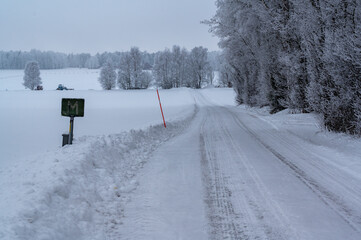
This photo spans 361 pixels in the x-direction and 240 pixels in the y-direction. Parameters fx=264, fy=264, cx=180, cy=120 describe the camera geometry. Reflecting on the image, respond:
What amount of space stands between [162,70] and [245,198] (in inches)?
3091

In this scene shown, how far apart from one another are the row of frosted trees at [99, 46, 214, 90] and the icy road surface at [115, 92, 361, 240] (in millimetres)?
68178

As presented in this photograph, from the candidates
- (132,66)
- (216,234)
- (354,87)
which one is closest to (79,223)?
(216,234)

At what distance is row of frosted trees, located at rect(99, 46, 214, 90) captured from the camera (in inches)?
2879

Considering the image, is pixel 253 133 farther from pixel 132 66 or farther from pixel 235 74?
pixel 132 66

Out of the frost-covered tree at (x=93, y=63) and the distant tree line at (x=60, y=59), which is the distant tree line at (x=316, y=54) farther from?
the frost-covered tree at (x=93, y=63)

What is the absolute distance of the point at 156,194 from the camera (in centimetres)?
492

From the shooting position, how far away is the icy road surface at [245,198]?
3592 mm

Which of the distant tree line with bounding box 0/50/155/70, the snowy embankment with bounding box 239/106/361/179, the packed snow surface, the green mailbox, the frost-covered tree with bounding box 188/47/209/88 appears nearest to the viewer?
the packed snow surface

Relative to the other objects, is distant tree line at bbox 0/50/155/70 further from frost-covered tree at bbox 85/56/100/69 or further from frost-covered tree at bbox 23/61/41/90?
frost-covered tree at bbox 23/61/41/90

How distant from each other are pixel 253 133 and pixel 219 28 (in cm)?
1715

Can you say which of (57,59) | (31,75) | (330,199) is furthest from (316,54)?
(57,59)

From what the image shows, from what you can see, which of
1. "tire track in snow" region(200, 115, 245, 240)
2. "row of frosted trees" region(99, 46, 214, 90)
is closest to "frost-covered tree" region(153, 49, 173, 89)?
"row of frosted trees" region(99, 46, 214, 90)

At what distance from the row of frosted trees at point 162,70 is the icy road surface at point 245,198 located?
6818 cm

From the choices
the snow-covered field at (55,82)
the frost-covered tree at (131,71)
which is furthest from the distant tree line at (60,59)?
the frost-covered tree at (131,71)
